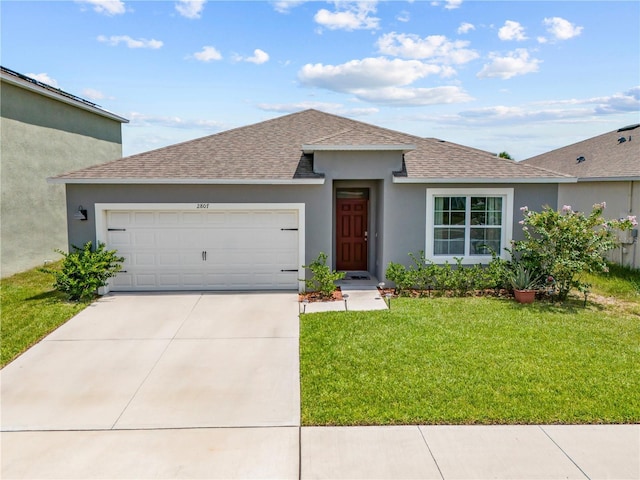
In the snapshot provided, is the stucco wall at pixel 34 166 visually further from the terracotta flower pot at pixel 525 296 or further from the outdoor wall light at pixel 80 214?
the terracotta flower pot at pixel 525 296

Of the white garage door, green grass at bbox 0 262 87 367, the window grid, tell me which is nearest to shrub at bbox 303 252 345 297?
the white garage door

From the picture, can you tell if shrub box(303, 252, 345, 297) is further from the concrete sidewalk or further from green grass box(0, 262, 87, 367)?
the concrete sidewalk

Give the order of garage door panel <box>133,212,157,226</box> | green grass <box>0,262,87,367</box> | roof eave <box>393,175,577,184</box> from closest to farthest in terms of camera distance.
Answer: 1. green grass <box>0,262,87,367</box>
2. roof eave <box>393,175,577,184</box>
3. garage door panel <box>133,212,157,226</box>

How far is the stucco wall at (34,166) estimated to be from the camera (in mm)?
14312

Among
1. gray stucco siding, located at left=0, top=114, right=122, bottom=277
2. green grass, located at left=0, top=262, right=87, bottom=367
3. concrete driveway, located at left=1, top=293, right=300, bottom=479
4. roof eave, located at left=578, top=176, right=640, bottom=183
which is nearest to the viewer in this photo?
concrete driveway, located at left=1, top=293, right=300, bottom=479

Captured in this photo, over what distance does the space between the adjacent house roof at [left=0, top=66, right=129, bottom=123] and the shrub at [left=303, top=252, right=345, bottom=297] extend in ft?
35.7

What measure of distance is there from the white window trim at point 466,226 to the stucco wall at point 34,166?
42.0 ft

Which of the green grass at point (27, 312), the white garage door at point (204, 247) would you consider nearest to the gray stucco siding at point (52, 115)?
the green grass at point (27, 312)

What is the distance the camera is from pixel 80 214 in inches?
467

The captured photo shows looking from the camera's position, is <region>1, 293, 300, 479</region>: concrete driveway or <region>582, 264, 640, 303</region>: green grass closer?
<region>1, 293, 300, 479</region>: concrete driveway

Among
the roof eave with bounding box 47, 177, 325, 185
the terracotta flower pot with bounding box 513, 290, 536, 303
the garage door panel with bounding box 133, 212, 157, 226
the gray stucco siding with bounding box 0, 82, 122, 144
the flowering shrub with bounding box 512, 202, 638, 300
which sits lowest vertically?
the terracotta flower pot with bounding box 513, 290, 536, 303

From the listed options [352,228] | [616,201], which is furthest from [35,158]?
[616,201]

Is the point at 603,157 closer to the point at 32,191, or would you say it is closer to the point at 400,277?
the point at 400,277

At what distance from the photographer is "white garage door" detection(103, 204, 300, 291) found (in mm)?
12109
